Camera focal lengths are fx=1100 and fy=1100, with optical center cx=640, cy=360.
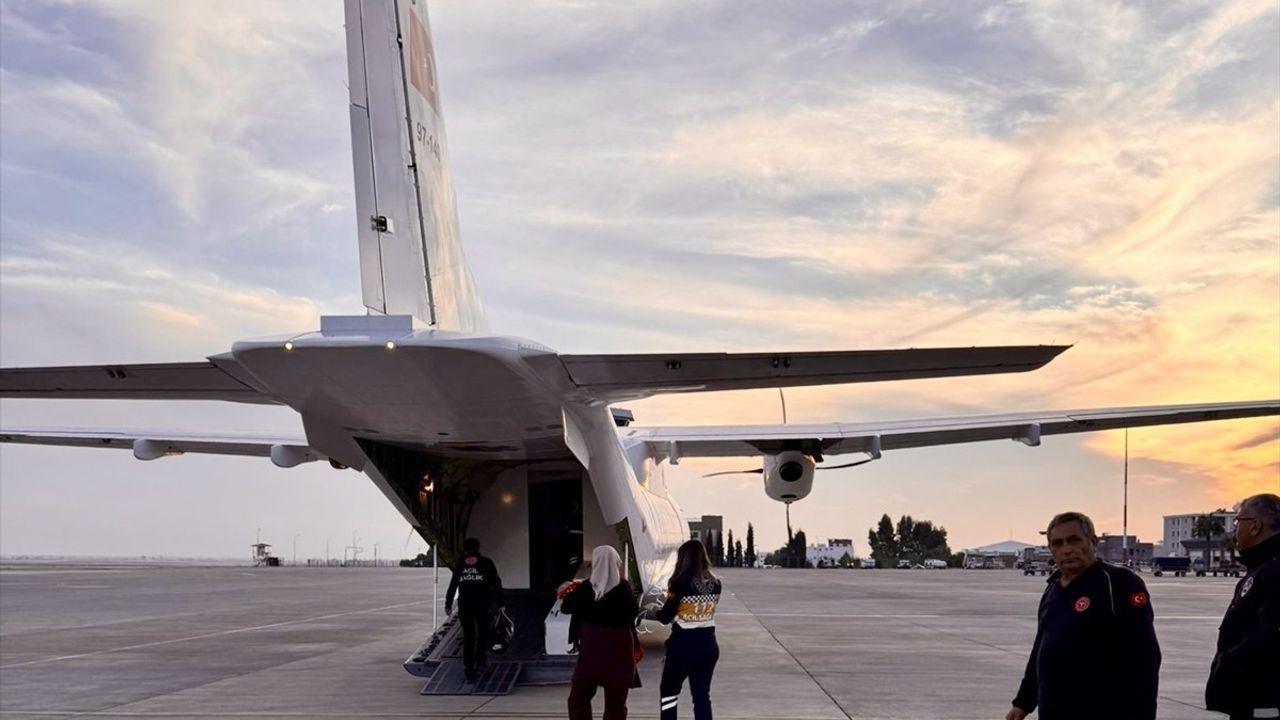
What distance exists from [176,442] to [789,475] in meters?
9.21

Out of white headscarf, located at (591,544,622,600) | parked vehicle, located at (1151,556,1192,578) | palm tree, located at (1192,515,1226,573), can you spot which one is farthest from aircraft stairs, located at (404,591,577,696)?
palm tree, located at (1192,515,1226,573)

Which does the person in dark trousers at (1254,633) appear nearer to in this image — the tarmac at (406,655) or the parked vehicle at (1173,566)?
the tarmac at (406,655)

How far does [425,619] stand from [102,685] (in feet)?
32.4

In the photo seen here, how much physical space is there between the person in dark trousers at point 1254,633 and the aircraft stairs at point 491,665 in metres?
8.02

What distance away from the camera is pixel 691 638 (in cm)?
697

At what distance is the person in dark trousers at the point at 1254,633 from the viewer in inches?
155

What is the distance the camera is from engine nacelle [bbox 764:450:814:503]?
634 inches

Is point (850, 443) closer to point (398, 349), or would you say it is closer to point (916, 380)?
point (916, 380)

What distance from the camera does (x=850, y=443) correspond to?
57.0ft

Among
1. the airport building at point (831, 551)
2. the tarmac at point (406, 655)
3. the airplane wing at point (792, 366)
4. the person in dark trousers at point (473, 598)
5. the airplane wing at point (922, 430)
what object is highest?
the airplane wing at point (792, 366)

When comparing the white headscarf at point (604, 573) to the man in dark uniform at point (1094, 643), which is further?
the white headscarf at point (604, 573)

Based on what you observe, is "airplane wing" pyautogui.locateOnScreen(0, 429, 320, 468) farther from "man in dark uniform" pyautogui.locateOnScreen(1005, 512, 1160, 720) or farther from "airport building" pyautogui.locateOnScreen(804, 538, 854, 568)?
"airport building" pyautogui.locateOnScreen(804, 538, 854, 568)

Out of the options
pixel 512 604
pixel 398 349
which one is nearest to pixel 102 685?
pixel 512 604

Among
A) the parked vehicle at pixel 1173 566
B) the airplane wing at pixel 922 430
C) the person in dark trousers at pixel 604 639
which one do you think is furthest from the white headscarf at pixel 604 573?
the parked vehicle at pixel 1173 566
